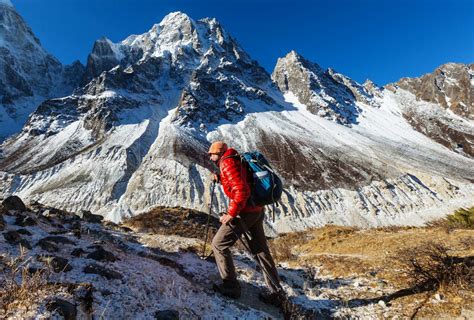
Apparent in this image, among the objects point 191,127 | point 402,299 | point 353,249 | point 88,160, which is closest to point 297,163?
point 191,127

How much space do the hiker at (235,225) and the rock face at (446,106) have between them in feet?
451

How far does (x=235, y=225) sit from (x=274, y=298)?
1.72m

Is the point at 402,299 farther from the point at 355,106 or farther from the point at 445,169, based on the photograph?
the point at 355,106

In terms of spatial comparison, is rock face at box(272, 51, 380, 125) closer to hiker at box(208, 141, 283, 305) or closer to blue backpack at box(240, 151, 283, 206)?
hiker at box(208, 141, 283, 305)

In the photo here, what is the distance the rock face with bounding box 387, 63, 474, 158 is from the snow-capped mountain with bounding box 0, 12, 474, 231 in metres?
5.93

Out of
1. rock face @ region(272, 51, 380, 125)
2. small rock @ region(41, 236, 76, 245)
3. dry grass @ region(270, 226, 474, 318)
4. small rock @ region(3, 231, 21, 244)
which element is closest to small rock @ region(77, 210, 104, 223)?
small rock @ region(41, 236, 76, 245)

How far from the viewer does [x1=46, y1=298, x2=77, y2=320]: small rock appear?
399 cm

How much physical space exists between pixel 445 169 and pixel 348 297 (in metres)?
99.1

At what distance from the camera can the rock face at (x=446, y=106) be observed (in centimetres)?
13038

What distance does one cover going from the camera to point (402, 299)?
6934mm

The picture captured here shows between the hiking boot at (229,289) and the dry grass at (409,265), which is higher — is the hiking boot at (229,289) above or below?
above

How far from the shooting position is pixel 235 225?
674 cm

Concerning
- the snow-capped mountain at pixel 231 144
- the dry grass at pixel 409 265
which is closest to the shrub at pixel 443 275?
the dry grass at pixel 409 265

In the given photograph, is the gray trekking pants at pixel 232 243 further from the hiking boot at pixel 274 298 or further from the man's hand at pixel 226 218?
the man's hand at pixel 226 218
